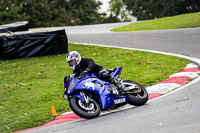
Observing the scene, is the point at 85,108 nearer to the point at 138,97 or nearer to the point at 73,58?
the point at 73,58

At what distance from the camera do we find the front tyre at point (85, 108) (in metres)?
6.58

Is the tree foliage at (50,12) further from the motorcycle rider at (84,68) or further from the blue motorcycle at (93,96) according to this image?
the blue motorcycle at (93,96)

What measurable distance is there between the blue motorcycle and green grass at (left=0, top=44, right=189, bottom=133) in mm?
1043

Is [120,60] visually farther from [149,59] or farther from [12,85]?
[12,85]

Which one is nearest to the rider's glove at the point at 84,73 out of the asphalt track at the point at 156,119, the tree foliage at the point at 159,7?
the asphalt track at the point at 156,119

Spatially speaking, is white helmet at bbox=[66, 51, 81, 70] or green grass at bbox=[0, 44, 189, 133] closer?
white helmet at bbox=[66, 51, 81, 70]

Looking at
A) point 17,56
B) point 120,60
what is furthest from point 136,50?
point 17,56

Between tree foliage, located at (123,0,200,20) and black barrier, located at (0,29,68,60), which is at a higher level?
black barrier, located at (0,29,68,60)

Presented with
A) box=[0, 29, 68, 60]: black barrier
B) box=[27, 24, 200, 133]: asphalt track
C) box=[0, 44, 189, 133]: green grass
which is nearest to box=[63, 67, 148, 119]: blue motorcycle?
box=[27, 24, 200, 133]: asphalt track

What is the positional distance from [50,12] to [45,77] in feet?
133

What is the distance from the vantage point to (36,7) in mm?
49375

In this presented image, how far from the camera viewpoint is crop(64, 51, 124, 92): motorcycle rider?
7.20 m

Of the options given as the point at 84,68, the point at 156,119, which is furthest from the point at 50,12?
the point at 156,119

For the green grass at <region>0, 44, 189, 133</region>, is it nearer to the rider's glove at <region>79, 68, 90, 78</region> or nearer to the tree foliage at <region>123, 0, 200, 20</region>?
the rider's glove at <region>79, 68, 90, 78</region>
